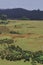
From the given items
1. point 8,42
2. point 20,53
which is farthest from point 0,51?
point 8,42

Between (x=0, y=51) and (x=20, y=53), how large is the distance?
196 cm

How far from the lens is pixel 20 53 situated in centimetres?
2069

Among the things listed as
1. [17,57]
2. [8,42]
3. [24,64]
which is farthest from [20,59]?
[8,42]

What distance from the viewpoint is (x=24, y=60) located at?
746 inches

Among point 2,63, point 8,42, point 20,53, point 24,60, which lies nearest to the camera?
point 2,63

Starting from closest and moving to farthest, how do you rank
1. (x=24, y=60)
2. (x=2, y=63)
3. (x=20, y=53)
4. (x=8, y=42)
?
(x=2, y=63)
(x=24, y=60)
(x=20, y=53)
(x=8, y=42)

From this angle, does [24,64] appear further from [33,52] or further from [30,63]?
[33,52]

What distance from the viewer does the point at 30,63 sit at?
17.9 metres

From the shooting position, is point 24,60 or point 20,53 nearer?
point 24,60

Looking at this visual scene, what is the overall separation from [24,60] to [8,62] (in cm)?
145

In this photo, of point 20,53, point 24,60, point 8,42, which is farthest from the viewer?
point 8,42

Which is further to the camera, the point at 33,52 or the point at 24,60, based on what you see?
the point at 33,52

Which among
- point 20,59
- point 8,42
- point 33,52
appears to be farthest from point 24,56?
point 8,42

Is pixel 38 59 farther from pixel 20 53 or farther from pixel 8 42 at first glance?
pixel 8 42
